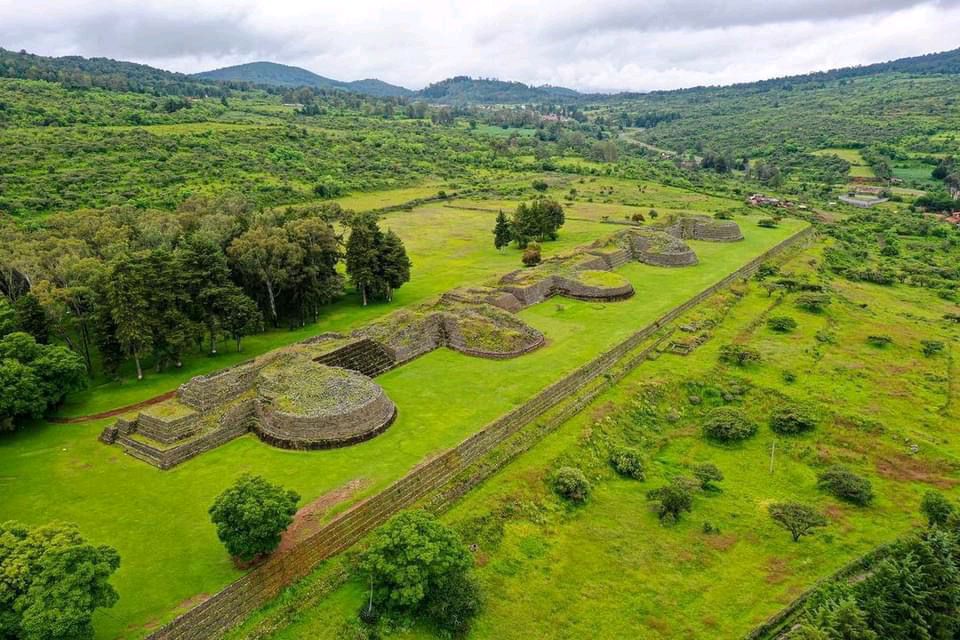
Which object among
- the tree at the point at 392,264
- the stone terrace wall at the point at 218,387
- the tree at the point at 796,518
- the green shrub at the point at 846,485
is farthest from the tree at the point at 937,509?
the tree at the point at 392,264

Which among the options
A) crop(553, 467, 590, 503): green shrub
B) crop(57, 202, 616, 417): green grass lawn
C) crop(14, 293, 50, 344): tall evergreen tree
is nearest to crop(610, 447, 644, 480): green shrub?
crop(553, 467, 590, 503): green shrub

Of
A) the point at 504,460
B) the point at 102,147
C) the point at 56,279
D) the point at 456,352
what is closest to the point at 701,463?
the point at 504,460

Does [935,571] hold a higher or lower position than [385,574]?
lower

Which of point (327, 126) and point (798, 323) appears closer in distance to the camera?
point (798, 323)

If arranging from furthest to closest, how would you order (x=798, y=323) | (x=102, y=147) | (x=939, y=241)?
1. (x=102, y=147)
2. (x=939, y=241)
3. (x=798, y=323)

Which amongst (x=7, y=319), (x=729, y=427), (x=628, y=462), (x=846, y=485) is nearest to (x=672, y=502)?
(x=628, y=462)

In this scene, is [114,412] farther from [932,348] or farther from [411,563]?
[932,348]

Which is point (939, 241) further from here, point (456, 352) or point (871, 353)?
point (456, 352)
